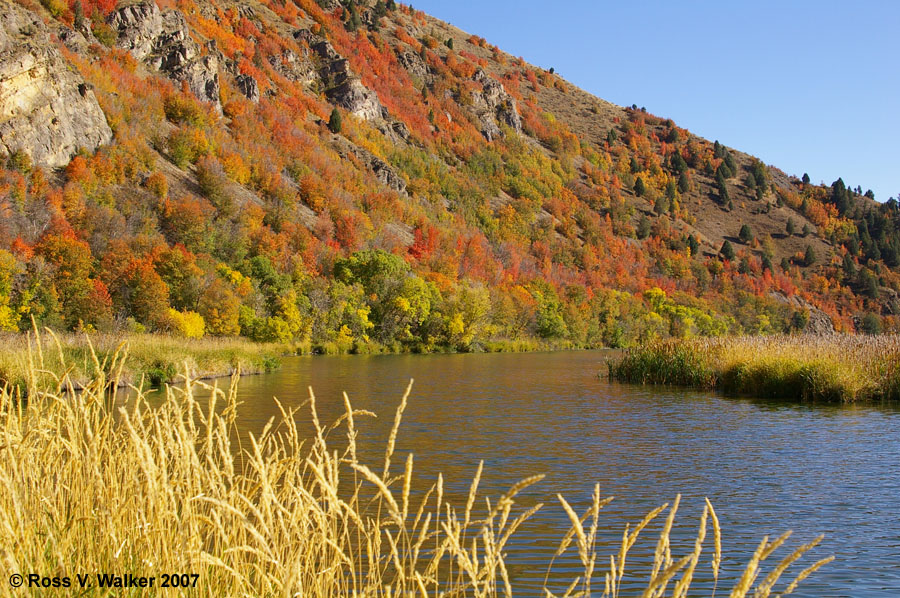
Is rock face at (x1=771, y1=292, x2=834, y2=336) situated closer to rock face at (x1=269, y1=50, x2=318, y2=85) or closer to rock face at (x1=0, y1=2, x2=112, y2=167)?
rock face at (x1=269, y1=50, x2=318, y2=85)

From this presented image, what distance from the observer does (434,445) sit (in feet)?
44.9

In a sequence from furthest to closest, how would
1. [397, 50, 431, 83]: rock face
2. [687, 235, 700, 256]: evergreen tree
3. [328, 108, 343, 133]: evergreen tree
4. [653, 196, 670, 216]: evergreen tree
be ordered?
[397, 50, 431, 83]: rock face, [653, 196, 670, 216]: evergreen tree, [687, 235, 700, 256]: evergreen tree, [328, 108, 343, 133]: evergreen tree

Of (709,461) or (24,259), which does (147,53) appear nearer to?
(24,259)

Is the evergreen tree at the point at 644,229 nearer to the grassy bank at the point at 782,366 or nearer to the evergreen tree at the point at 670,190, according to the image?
the evergreen tree at the point at 670,190

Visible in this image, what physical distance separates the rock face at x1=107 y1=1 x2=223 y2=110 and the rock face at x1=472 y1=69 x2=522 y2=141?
4979 centimetres

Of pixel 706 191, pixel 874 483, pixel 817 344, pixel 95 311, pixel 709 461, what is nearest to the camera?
pixel 874 483

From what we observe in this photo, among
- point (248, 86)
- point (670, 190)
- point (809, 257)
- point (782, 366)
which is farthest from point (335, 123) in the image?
point (782, 366)

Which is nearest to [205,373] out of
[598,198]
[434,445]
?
[434,445]

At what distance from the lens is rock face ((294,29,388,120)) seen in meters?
107

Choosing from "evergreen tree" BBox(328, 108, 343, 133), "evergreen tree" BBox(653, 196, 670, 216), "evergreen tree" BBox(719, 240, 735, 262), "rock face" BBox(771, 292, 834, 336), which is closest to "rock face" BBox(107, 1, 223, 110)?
"evergreen tree" BBox(328, 108, 343, 133)

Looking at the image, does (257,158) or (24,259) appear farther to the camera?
(257,158)

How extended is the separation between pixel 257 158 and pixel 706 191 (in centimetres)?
8008

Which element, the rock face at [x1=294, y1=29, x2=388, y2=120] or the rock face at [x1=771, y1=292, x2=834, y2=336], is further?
the rock face at [x1=294, y1=29, x2=388, y2=120]

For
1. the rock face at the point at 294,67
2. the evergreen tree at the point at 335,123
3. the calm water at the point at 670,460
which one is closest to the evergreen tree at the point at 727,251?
the evergreen tree at the point at 335,123
